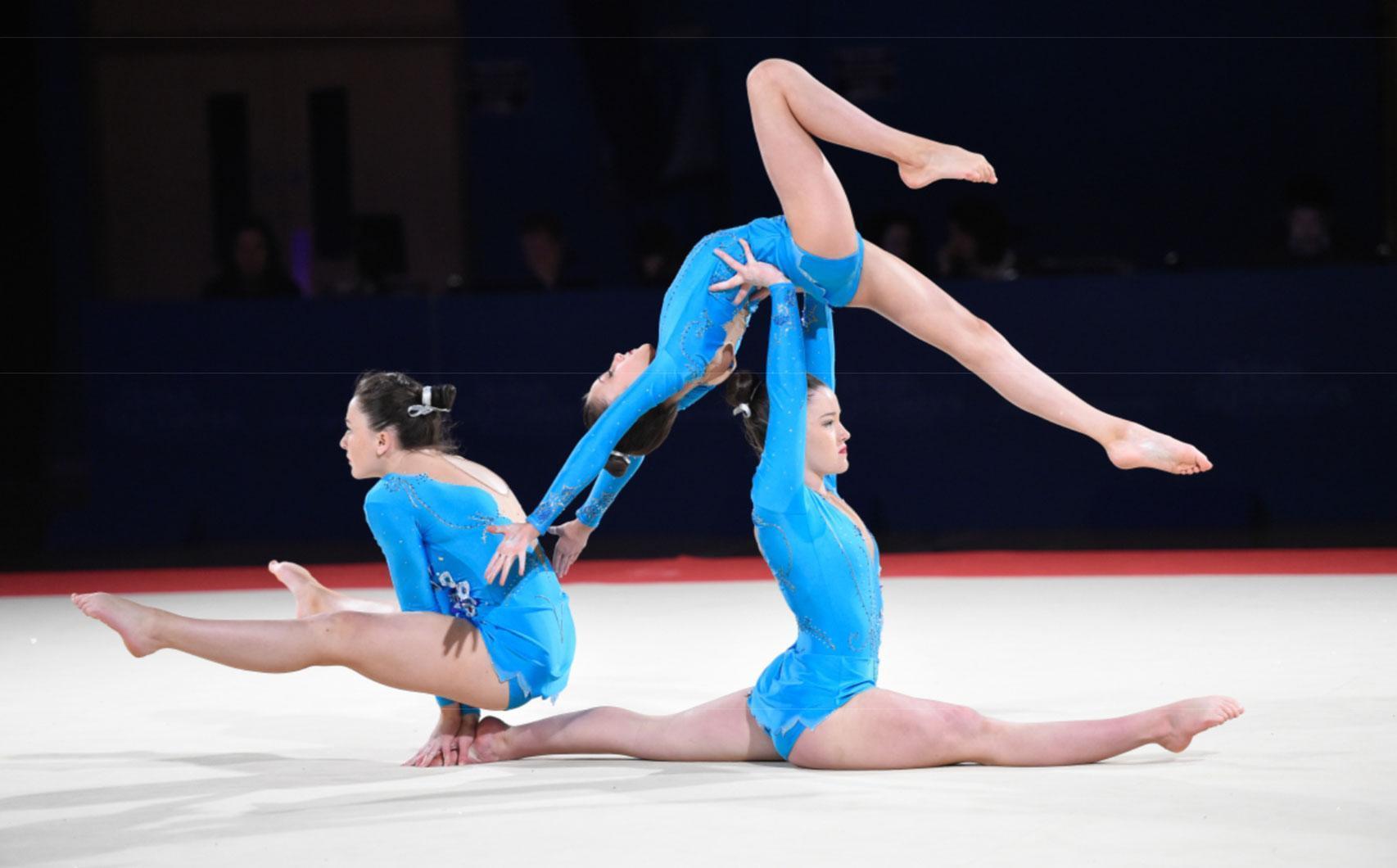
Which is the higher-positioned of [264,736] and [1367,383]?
[1367,383]

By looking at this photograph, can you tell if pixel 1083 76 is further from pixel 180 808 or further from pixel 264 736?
pixel 180 808

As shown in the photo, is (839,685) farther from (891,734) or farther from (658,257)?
(658,257)

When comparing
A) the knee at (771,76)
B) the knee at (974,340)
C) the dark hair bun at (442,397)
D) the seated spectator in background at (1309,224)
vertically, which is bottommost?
the dark hair bun at (442,397)

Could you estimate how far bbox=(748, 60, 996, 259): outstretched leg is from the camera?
353cm

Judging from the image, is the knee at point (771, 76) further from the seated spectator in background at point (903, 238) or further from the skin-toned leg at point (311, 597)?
the seated spectator in background at point (903, 238)

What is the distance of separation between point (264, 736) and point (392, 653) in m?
0.67

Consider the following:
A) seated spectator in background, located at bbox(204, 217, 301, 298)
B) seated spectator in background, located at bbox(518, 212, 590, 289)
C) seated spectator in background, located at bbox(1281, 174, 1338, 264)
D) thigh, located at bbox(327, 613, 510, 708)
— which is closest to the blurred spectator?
seated spectator in background, located at bbox(518, 212, 590, 289)

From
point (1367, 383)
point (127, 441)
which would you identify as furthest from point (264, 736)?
point (1367, 383)

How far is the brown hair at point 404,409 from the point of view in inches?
138

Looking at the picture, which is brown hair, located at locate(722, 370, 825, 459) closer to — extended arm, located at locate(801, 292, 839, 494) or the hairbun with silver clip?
extended arm, located at locate(801, 292, 839, 494)

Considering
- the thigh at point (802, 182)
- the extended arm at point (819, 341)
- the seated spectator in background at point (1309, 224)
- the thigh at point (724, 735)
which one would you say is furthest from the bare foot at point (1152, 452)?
the seated spectator in background at point (1309, 224)

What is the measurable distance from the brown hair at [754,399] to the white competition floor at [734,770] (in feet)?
2.17

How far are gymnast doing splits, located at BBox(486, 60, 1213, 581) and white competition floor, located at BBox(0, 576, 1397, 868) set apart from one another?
0.65 metres

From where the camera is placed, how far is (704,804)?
2.95 metres
